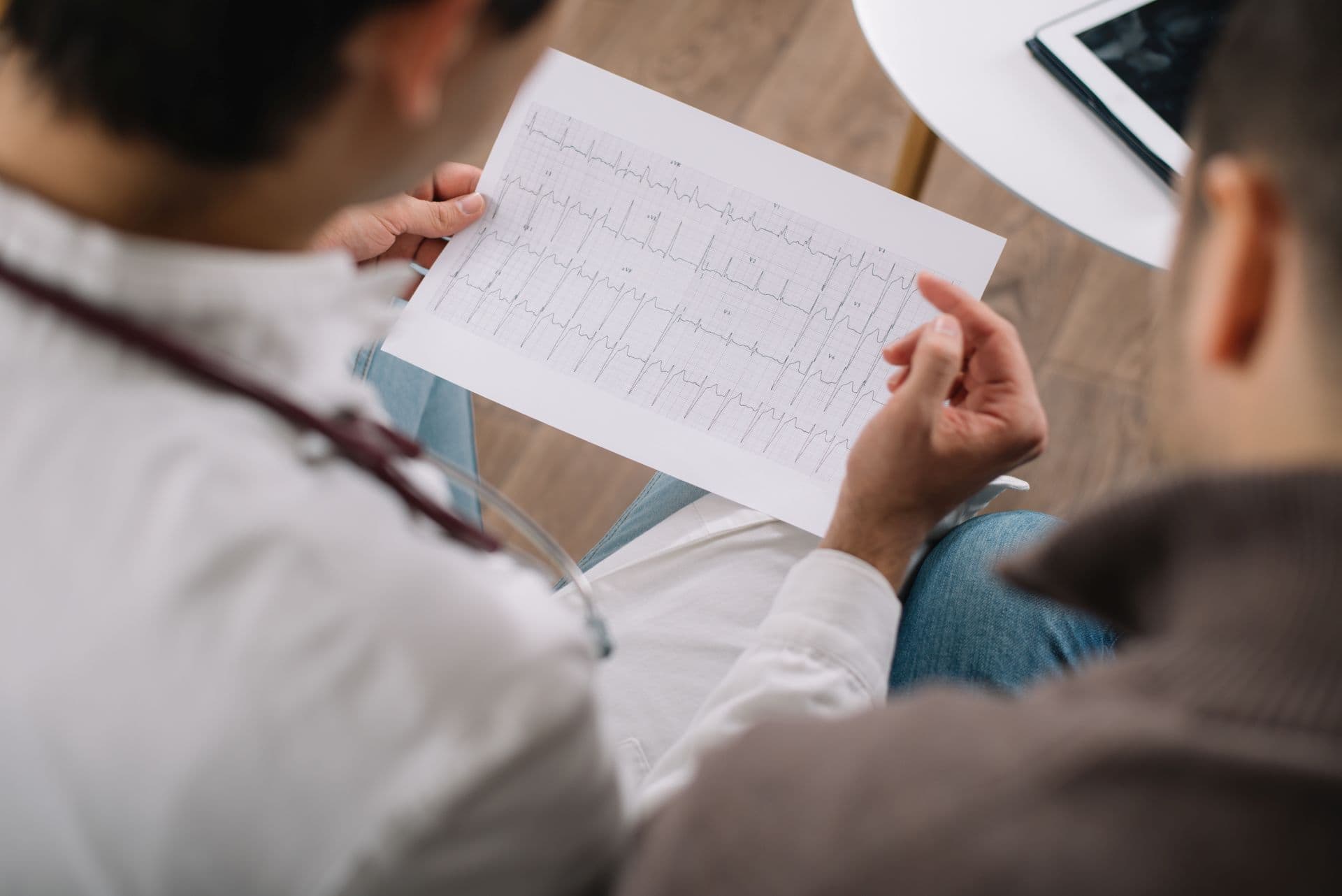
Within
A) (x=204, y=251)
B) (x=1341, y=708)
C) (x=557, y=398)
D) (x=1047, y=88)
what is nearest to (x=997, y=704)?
(x=1341, y=708)

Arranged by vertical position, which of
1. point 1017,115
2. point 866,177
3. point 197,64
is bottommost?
point 866,177

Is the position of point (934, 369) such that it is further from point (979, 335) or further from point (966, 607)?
point (966, 607)

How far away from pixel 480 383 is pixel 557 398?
6 cm

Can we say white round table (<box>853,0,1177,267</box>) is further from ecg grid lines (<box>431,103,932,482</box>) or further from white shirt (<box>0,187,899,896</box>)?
white shirt (<box>0,187,899,896</box>)

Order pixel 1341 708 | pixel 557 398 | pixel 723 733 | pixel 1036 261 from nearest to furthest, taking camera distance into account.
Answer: pixel 1341 708 < pixel 723 733 < pixel 557 398 < pixel 1036 261

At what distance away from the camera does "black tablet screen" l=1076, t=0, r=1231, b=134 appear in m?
0.87

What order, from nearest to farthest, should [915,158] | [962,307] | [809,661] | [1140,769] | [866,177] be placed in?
[1140,769]
[809,661]
[962,307]
[915,158]
[866,177]

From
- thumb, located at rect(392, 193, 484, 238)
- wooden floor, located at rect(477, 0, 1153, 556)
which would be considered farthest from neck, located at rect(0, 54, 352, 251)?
wooden floor, located at rect(477, 0, 1153, 556)

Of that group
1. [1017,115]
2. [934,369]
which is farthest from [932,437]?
[1017,115]

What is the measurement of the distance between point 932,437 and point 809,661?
187 millimetres

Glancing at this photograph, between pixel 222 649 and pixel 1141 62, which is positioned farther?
pixel 1141 62

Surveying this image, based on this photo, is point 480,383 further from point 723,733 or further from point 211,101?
point 211,101

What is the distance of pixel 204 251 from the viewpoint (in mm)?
427

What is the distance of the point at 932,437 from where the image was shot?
2.46 feet
